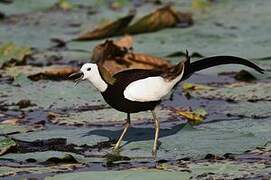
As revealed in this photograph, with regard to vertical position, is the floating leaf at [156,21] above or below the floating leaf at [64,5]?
below

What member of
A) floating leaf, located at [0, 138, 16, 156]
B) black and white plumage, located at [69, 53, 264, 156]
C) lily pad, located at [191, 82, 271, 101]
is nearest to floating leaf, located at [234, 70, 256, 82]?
lily pad, located at [191, 82, 271, 101]

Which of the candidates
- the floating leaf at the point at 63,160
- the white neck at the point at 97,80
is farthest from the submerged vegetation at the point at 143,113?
the white neck at the point at 97,80

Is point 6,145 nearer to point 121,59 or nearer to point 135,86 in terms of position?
point 135,86

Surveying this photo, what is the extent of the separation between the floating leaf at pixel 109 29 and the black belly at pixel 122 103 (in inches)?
117

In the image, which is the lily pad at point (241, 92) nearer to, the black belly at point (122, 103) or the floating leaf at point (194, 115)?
the floating leaf at point (194, 115)

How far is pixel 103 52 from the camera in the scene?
18.2 feet

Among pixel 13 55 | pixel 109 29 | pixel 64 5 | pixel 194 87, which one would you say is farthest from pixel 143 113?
pixel 64 5

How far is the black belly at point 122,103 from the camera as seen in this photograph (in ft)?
12.1

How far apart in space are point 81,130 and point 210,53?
6.81 feet

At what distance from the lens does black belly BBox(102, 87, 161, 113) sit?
145 inches

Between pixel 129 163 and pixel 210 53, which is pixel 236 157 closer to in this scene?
pixel 129 163

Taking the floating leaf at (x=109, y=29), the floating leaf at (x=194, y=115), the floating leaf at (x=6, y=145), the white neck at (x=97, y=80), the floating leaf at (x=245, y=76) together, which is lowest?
the floating leaf at (x=6, y=145)

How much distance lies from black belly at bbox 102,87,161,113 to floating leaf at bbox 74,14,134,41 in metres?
2.97

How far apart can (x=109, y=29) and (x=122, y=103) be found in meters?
3.12
